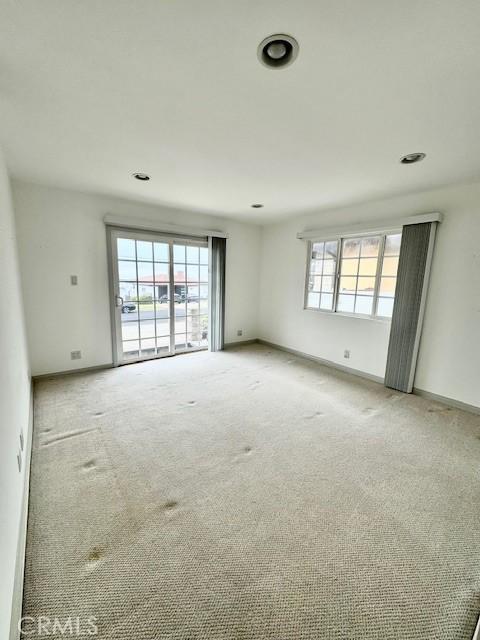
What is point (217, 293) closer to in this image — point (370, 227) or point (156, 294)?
point (156, 294)

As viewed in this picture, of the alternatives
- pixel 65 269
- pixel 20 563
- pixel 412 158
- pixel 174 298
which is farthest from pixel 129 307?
pixel 412 158

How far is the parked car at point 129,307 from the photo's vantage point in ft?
12.9

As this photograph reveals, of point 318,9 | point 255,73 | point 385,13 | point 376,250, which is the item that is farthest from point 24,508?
point 376,250

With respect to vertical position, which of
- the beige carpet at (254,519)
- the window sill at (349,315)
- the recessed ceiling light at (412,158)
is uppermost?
the recessed ceiling light at (412,158)

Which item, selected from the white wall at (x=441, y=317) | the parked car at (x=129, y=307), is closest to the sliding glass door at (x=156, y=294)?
the parked car at (x=129, y=307)

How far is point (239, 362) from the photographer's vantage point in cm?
430

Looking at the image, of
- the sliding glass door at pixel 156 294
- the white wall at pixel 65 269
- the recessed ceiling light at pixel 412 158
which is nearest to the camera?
the recessed ceiling light at pixel 412 158

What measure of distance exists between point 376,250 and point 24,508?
4235 millimetres

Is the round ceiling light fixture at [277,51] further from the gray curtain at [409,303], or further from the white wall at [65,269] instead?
the white wall at [65,269]

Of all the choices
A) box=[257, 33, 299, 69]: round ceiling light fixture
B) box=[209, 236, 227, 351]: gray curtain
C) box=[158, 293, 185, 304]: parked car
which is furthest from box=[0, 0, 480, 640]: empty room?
box=[209, 236, 227, 351]: gray curtain

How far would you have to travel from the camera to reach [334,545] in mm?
1410

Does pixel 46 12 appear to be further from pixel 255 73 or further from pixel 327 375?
pixel 327 375

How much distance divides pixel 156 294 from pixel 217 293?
1.07 meters

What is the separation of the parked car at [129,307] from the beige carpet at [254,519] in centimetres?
142
